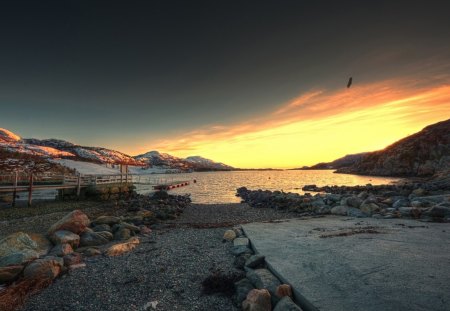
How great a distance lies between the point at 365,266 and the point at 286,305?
2830 millimetres

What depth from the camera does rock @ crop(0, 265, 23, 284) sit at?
7848mm

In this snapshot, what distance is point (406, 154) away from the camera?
315 feet

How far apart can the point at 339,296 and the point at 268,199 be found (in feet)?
94.7

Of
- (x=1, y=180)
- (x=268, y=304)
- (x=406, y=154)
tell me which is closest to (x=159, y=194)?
(x=1, y=180)

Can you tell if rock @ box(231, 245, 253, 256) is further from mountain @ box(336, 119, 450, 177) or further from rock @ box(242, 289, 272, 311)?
mountain @ box(336, 119, 450, 177)

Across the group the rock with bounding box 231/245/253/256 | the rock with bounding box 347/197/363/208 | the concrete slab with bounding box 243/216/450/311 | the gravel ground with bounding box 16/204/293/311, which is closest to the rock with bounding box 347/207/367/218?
the rock with bounding box 347/197/363/208

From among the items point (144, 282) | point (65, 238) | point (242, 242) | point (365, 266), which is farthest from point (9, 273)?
point (365, 266)

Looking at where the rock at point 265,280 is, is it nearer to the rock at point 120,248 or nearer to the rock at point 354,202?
the rock at point 120,248

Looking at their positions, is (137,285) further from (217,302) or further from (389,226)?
(389,226)

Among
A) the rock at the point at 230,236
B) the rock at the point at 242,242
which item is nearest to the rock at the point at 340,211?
the rock at the point at 230,236

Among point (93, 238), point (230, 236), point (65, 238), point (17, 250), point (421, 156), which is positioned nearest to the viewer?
point (17, 250)

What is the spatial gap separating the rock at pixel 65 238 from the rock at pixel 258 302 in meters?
9.29

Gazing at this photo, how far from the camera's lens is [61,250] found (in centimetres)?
1042

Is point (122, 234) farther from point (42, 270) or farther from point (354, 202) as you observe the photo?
point (354, 202)
